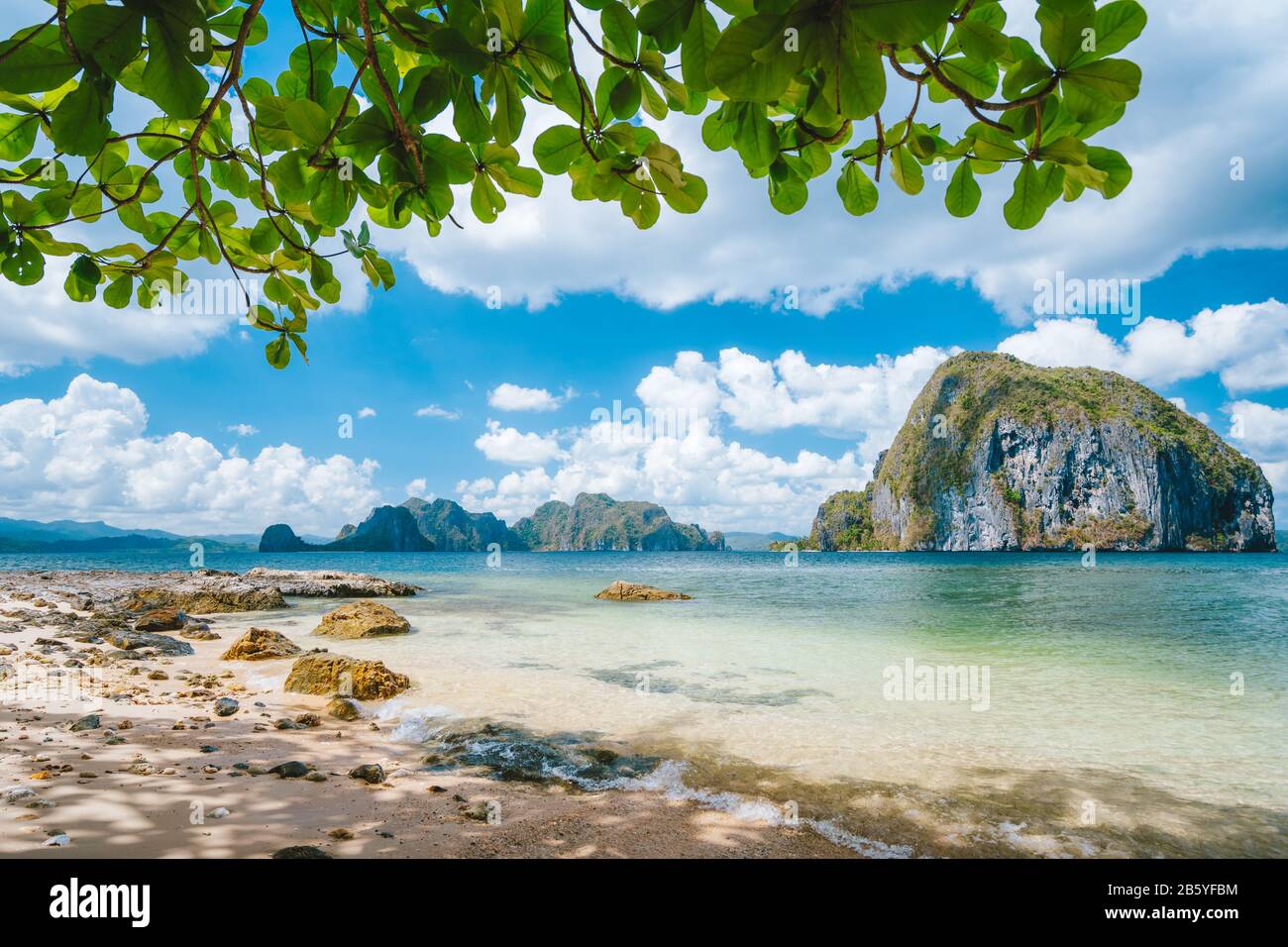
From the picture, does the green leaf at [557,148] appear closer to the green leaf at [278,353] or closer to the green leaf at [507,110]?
the green leaf at [507,110]

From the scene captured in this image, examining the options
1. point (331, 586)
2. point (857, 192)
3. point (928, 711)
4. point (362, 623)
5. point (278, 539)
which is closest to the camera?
point (857, 192)

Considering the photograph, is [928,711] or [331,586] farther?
[331,586]

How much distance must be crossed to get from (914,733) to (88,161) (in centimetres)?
780

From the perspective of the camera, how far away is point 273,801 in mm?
3785

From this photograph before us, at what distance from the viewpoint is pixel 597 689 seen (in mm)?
8562

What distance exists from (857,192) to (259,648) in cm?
1169

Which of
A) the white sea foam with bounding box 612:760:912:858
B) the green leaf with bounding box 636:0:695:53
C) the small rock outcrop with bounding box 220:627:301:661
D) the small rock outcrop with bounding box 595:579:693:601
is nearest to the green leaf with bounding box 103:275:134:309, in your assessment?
the green leaf with bounding box 636:0:695:53

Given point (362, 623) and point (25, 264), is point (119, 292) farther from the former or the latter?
point (362, 623)

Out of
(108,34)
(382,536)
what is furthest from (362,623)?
(382,536)

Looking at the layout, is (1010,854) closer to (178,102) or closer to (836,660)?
(178,102)

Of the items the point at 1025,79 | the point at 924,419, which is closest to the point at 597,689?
the point at 1025,79

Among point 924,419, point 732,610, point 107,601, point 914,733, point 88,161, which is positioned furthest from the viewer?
point 924,419

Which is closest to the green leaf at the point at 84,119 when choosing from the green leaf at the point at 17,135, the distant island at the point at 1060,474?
the green leaf at the point at 17,135
